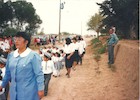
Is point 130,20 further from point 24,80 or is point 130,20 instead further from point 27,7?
point 27,7

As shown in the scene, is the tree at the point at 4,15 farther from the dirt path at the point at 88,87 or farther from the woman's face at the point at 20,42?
the woman's face at the point at 20,42

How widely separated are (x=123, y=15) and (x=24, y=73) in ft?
56.5

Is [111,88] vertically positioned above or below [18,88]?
below

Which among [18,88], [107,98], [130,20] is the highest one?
[130,20]

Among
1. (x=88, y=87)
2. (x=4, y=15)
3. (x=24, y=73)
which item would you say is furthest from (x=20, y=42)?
(x=4, y=15)

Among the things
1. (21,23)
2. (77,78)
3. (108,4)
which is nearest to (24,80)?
(77,78)

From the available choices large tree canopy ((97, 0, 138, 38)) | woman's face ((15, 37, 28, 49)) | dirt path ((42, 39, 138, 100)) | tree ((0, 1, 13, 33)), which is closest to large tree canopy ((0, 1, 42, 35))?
tree ((0, 1, 13, 33))

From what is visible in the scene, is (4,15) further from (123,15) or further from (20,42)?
(20,42)

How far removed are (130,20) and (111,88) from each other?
11729 mm

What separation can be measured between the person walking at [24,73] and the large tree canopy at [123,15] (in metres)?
15.2

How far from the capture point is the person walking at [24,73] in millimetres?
4898

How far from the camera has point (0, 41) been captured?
51.0 feet

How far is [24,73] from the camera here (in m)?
4.90

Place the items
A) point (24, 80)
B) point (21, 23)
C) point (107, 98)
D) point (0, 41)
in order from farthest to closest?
point (21, 23) < point (0, 41) < point (107, 98) < point (24, 80)
